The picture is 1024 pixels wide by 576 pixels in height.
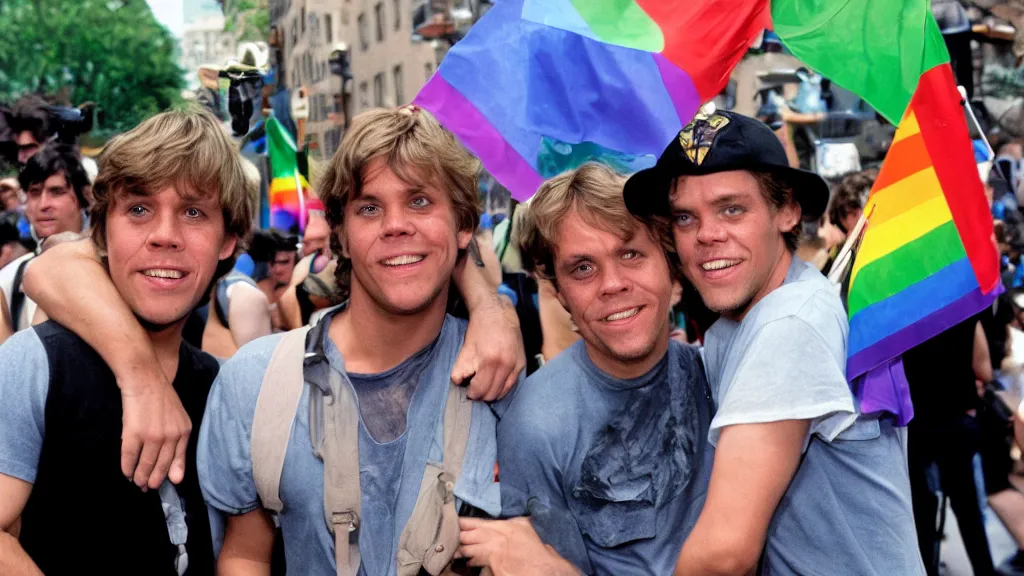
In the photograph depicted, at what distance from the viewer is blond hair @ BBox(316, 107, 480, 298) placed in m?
2.57

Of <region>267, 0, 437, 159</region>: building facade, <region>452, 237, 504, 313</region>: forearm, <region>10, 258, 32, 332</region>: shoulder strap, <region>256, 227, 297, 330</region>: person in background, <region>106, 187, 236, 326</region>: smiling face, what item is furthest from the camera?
<region>267, 0, 437, 159</region>: building facade

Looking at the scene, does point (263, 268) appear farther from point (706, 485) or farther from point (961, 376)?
point (706, 485)

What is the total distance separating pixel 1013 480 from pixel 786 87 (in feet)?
23.0

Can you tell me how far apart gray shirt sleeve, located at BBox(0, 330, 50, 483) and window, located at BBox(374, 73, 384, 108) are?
8981 millimetres

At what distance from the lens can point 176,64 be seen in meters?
40.3

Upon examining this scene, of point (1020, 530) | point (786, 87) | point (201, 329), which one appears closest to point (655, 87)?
point (201, 329)

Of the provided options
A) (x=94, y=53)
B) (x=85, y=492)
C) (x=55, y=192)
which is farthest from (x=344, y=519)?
(x=94, y=53)

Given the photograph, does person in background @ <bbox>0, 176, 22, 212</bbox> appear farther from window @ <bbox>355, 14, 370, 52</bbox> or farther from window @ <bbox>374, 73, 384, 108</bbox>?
window @ <bbox>355, 14, 370, 52</bbox>

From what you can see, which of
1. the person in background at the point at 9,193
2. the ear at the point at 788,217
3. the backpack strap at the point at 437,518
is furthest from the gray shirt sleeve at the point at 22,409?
the person in background at the point at 9,193

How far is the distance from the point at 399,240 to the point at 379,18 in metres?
10.2

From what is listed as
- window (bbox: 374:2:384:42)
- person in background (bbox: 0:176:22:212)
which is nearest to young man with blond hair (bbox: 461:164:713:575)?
person in background (bbox: 0:176:22:212)

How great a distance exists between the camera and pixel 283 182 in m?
8.55

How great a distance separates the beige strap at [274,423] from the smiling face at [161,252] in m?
0.34

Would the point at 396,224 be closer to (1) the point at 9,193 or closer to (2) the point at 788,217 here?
(2) the point at 788,217
